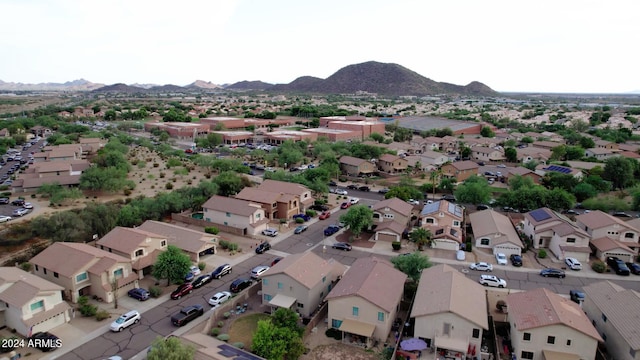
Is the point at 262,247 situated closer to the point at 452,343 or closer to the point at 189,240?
the point at 189,240

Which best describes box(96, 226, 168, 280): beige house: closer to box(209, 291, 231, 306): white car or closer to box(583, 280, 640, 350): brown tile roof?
box(209, 291, 231, 306): white car

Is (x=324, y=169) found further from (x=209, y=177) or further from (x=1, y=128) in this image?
(x=1, y=128)

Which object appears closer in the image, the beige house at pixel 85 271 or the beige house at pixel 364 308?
the beige house at pixel 364 308

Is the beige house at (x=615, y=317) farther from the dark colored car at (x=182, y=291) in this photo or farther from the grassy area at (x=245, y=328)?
the dark colored car at (x=182, y=291)

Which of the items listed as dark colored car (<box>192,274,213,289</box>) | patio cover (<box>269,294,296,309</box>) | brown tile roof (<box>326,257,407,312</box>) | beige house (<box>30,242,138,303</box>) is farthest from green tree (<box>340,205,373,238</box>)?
beige house (<box>30,242,138,303</box>)

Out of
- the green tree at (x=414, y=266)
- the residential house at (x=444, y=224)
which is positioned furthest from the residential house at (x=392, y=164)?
the green tree at (x=414, y=266)

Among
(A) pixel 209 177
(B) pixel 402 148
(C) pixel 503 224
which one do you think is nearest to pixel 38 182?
(A) pixel 209 177
